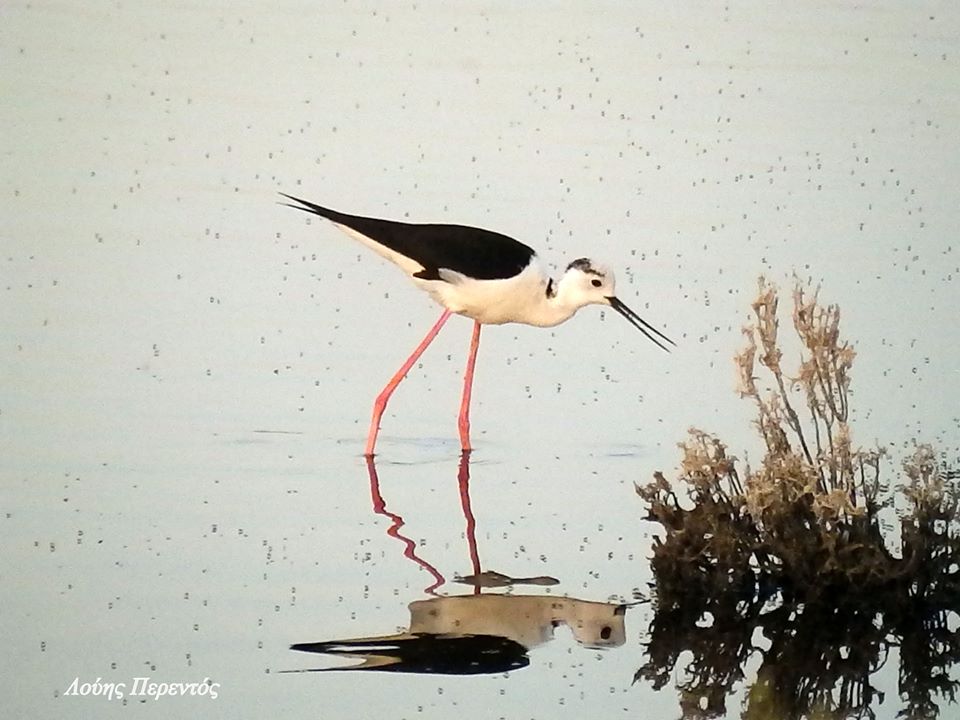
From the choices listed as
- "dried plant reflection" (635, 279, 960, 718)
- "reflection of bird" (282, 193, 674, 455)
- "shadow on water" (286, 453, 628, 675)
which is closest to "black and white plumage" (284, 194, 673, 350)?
"reflection of bird" (282, 193, 674, 455)

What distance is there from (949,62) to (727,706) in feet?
6.46

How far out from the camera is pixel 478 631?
2730mm

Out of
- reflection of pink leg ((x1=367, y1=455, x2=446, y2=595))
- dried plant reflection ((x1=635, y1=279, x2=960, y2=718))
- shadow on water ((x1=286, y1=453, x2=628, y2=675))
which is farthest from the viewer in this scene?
reflection of pink leg ((x1=367, y1=455, x2=446, y2=595))

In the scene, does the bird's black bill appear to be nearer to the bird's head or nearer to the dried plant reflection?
the bird's head

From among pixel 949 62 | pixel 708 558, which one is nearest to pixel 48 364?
pixel 708 558

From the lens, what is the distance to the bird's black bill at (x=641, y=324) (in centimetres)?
342

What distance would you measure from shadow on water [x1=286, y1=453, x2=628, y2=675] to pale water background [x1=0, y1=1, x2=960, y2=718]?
0.20 meters

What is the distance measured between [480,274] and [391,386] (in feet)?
1.13

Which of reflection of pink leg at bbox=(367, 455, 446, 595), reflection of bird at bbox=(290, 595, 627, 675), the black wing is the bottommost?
reflection of bird at bbox=(290, 595, 627, 675)

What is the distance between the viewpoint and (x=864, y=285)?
12.5 feet

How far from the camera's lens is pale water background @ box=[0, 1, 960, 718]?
3.29 metres

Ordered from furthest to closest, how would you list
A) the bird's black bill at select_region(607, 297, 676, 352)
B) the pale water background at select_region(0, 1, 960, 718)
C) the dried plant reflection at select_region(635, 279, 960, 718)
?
the bird's black bill at select_region(607, 297, 676, 352) < the pale water background at select_region(0, 1, 960, 718) < the dried plant reflection at select_region(635, 279, 960, 718)

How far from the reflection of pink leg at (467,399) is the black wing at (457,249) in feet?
0.72

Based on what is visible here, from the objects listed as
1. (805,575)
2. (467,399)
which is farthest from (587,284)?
(805,575)
